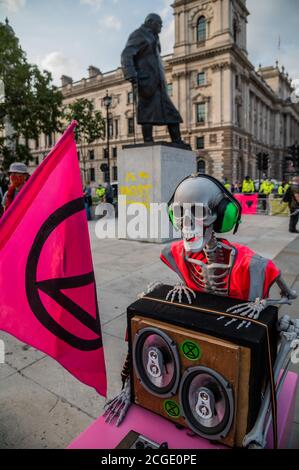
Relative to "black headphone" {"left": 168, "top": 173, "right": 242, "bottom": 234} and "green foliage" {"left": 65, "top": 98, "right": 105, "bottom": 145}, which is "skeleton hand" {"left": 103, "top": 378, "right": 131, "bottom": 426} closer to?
"black headphone" {"left": 168, "top": 173, "right": 242, "bottom": 234}

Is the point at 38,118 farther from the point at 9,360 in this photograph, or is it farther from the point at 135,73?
the point at 9,360

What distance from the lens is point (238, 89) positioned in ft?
144

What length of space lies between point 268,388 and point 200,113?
46667 mm

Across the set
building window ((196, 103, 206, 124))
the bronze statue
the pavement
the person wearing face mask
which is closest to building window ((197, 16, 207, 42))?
building window ((196, 103, 206, 124))

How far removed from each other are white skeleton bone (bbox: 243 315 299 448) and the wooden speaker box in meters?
0.03

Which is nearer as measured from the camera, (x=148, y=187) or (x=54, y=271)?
(x=54, y=271)

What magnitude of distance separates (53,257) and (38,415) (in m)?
1.26

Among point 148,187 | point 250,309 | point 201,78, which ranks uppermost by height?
point 201,78

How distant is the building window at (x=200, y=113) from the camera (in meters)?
43.5

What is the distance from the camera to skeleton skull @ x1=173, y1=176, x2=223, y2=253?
160 centimetres

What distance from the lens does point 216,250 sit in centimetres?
175

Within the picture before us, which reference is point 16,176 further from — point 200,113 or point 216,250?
point 200,113

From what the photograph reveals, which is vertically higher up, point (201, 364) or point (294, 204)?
point (294, 204)

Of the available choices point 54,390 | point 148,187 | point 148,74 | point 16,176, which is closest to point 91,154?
point 148,74
